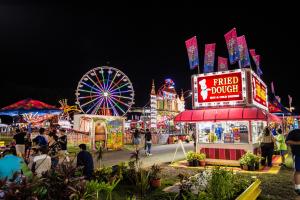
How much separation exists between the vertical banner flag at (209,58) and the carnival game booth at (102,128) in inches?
397

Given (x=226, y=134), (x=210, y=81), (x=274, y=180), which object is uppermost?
(x=210, y=81)

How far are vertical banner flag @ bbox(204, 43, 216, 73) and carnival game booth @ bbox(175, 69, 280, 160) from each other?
2.30ft

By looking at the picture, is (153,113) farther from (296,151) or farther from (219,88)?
(296,151)

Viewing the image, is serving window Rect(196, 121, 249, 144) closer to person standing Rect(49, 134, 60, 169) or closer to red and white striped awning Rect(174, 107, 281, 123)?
red and white striped awning Rect(174, 107, 281, 123)

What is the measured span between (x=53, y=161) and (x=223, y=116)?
8146 millimetres

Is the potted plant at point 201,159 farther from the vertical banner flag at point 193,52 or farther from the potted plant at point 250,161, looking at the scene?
the vertical banner flag at point 193,52

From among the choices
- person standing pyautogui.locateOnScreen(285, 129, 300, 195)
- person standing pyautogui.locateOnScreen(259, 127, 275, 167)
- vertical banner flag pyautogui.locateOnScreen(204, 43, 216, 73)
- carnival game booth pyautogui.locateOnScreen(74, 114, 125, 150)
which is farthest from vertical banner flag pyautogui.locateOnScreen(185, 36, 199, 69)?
carnival game booth pyautogui.locateOnScreen(74, 114, 125, 150)

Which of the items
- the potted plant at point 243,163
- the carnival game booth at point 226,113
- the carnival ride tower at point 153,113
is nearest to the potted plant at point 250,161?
the potted plant at point 243,163

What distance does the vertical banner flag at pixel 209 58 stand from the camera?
1573 centimetres

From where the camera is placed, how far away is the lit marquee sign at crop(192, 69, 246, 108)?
1412 centimetres

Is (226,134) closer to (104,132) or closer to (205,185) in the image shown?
(205,185)

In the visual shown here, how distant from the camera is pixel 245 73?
46.1 feet

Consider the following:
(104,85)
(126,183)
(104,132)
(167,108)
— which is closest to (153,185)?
(126,183)

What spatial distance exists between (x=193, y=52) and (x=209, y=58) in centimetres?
98
